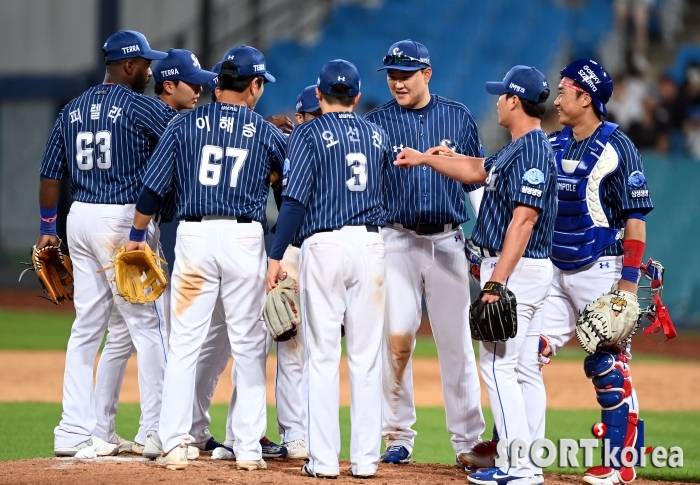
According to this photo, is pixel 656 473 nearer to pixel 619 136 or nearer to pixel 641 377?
pixel 619 136

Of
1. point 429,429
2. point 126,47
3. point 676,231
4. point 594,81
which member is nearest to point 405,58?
point 594,81

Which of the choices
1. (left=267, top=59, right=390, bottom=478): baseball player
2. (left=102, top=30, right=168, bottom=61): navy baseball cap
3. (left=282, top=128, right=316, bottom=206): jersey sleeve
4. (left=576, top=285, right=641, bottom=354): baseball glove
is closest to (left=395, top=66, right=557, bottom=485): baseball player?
(left=576, top=285, right=641, bottom=354): baseball glove

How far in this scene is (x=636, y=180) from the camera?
5.71 m

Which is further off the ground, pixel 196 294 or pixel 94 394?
pixel 196 294

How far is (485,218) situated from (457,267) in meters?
0.74

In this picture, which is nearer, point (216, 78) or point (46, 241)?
point (216, 78)

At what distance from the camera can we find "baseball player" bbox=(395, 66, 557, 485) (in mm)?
5207

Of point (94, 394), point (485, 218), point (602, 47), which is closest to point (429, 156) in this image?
point (485, 218)

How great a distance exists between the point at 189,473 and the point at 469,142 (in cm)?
260

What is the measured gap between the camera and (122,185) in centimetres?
605

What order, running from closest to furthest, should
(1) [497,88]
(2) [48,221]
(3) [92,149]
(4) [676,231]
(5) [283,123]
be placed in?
(1) [497,88] < (3) [92,149] < (2) [48,221] < (5) [283,123] < (4) [676,231]

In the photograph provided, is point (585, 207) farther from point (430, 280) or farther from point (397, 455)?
point (397, 455)

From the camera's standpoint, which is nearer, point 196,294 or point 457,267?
point 196,294

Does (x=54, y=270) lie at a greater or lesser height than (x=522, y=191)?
lesser
